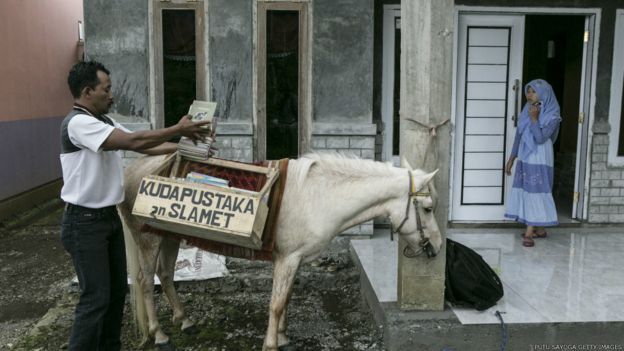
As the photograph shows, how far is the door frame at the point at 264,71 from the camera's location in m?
5.65

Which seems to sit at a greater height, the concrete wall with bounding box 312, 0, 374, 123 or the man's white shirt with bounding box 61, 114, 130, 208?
the concrete wall with bounding box 312, 0, 374, 123

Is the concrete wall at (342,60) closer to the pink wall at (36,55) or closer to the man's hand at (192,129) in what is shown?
the man's hand at (192,129)

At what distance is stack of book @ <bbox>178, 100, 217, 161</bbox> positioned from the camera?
10.4 feet

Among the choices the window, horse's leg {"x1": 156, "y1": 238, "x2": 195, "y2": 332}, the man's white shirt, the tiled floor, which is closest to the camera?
the man's white shirt

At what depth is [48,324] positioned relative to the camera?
4.29 metres

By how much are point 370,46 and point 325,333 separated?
298 centimetres

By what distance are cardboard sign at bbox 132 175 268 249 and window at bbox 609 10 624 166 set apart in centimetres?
483

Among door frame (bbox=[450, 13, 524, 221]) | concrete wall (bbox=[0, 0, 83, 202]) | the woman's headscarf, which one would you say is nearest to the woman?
the woman's headscarf

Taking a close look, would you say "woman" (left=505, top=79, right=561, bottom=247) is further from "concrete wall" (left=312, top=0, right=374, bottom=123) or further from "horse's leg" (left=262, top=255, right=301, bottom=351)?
"horse's leg" (left=262, top=255, right=301, bottom=351)

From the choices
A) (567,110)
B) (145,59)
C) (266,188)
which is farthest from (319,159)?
(567,110)

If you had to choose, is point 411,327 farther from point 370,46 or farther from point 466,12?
point 466,12

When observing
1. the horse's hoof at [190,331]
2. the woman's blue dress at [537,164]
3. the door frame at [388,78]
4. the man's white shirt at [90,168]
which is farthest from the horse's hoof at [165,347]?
the woman's blue dress at [537,164]

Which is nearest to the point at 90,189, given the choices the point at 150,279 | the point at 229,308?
the point at 150,279

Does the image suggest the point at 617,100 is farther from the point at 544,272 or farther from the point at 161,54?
the point at 161,54
